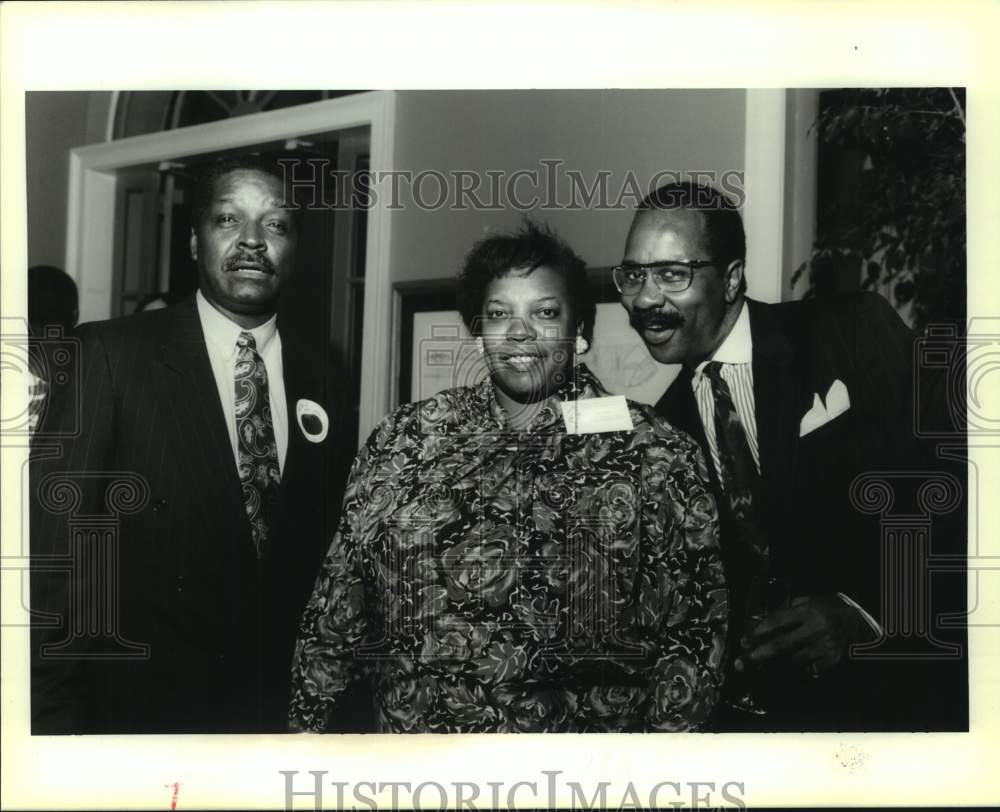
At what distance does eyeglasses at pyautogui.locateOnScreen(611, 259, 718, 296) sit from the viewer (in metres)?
3.29

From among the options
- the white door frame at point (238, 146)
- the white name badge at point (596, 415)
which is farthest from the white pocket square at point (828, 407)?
the white door frame at point (238, 146)

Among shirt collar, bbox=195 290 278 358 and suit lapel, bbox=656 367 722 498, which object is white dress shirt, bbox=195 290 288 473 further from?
suit lapel, bbox=656 367 722 498

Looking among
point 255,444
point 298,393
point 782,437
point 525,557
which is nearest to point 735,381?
point 782,437

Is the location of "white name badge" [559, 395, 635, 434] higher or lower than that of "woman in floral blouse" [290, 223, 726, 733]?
higher

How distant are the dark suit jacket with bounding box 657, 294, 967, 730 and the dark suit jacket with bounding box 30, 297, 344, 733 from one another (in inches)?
46.2

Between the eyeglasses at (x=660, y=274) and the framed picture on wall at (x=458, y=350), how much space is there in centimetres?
4

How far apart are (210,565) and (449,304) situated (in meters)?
1.08

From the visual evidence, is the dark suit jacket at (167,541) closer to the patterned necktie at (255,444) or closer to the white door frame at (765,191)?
the patterned necktie at (255,444)

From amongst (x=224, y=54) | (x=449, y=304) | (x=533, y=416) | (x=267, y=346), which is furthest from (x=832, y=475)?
(x=224, y=54)

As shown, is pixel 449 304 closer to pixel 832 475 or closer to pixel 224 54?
pixel 224 54

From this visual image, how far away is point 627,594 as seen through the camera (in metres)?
3.25

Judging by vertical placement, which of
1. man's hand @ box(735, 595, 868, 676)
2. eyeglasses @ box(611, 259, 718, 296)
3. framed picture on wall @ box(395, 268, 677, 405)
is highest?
eyeglasses @ box(611, 259, 718, 296)

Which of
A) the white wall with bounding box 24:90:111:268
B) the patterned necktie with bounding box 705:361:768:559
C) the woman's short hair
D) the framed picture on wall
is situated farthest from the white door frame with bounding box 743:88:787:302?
the white wall with bounding box 24:90:111:268

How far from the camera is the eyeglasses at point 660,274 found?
3.29 m
